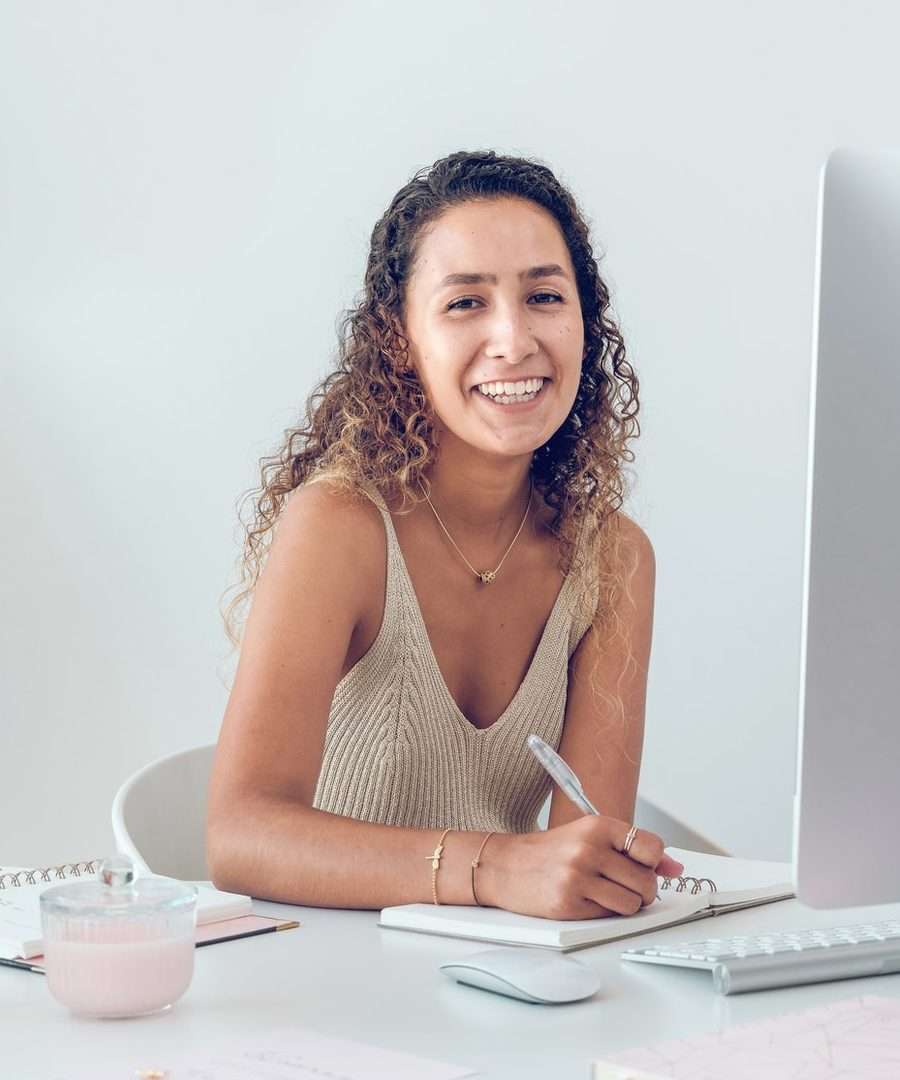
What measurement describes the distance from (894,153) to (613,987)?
22.2 inches

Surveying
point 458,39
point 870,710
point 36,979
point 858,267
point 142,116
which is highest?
point 458,39

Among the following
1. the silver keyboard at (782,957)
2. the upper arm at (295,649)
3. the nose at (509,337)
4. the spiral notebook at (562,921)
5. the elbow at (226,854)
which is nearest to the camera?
the silver keyboard at (782,957)

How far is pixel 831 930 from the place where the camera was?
1.09 m

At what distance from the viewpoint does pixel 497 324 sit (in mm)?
1698

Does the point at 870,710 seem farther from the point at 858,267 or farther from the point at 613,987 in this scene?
the point at 613,987

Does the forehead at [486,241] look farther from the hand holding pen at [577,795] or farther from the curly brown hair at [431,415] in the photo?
the hand holding pen at [577,795]

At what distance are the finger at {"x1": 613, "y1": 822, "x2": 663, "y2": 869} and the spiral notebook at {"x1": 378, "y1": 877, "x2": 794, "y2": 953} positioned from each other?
0.04 meters

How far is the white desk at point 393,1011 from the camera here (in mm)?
835

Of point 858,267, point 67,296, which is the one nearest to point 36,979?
point 858,267

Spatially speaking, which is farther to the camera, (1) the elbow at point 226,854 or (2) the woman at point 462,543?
(2) the woman at point 462,543

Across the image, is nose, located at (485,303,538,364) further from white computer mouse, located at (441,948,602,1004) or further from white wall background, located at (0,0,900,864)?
white wall background, located at (0,0,900,864)

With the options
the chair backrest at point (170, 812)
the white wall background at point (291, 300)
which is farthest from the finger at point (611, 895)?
the white wall background at point (291, 300)

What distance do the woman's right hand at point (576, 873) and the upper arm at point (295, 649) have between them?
11.4 inches

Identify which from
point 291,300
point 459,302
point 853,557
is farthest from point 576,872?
point 291,300
